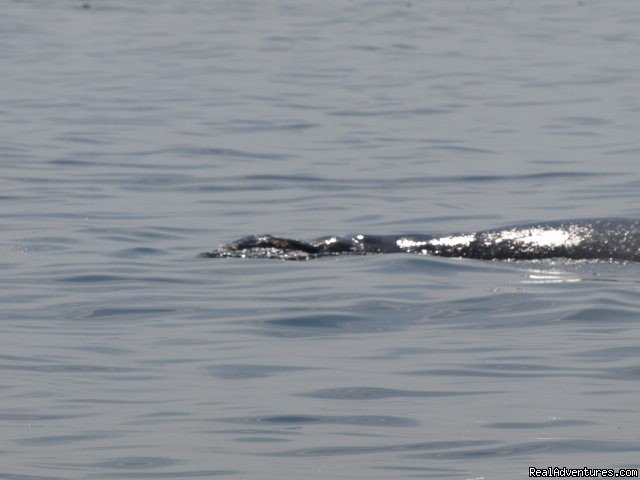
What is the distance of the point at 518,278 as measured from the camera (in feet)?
38.9

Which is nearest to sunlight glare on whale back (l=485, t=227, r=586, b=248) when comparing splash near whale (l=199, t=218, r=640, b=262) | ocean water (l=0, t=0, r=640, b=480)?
splash near whale (l=199, t=218, r=640, b=262)

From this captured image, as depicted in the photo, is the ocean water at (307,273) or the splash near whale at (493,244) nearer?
the ocean water at (307,273)

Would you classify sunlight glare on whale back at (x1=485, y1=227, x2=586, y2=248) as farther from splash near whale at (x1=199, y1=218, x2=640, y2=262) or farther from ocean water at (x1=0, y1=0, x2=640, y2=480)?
ocean water at (x1=0, y1=0, x2=640, y2=480)

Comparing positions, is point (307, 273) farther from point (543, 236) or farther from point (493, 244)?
point (543, 236)

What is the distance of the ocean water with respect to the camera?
7609 mm

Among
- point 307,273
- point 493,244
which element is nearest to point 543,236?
point 493,244

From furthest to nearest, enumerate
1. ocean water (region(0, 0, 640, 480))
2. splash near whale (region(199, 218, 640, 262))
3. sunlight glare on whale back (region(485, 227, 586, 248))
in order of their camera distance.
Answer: sunlight glare on whale back (region(485, 227, 586, 248))
splash near whale (region(199, 218, 640, 262))
ocean water (region(0, 0, 640, 480))

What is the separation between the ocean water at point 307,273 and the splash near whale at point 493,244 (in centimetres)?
21

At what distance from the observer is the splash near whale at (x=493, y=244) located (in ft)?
41.2

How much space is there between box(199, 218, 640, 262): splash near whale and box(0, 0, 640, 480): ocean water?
8.3 inches

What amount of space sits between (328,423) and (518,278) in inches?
167

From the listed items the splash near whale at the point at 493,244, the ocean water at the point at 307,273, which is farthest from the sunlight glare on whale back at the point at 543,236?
the ocean water at the point at 307,273

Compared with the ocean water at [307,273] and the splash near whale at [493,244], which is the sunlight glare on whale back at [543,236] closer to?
the splash near whale at [493,244]

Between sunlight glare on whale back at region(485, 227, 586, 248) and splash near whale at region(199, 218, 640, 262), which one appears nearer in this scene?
splash near whale at region(199, 218, 640, 262)
